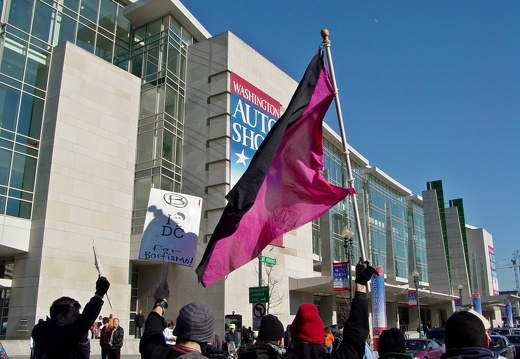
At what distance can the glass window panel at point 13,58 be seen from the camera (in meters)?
27.2

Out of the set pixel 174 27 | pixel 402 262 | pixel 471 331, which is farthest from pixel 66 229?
pixel 402 262

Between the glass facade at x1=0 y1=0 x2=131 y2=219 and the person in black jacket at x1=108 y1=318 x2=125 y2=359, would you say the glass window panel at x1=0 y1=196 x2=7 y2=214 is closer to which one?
the glass facade at x1=0 y1=0 x2=131 y2=219

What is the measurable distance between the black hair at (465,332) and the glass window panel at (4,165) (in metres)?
27.0

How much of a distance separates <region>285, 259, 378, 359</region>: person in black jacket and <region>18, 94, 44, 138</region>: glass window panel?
27.5 m

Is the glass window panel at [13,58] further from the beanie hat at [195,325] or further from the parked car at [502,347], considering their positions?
the beanie hat at [195,325]

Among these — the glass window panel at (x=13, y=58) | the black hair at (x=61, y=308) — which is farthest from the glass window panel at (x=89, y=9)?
the black hair at (x=61, y=308)

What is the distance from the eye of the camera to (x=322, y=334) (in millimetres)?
Answer: 3568

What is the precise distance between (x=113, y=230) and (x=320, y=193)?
25277 mm

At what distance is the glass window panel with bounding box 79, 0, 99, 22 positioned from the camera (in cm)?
3316

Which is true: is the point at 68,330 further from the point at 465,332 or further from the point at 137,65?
the point at 137,65

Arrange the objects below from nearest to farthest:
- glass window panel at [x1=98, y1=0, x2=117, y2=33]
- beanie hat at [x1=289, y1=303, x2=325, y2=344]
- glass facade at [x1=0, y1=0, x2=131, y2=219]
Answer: beanie hat at [x1=289, y1=303, x2=325, y2=344]
glass facade at [x1=0, y1=0, x2=131, y2=219]
glass window panel at [x1=98, y1=0, x2=117, y2=33]

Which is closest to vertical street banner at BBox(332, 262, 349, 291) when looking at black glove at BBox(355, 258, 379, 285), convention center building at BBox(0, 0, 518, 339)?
convention center building at BBox(0, 0, 518, 339)

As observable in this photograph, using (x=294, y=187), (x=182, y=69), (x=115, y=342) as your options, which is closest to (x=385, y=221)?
(x=182, y=69)

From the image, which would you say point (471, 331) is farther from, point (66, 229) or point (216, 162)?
point (216, 162)
